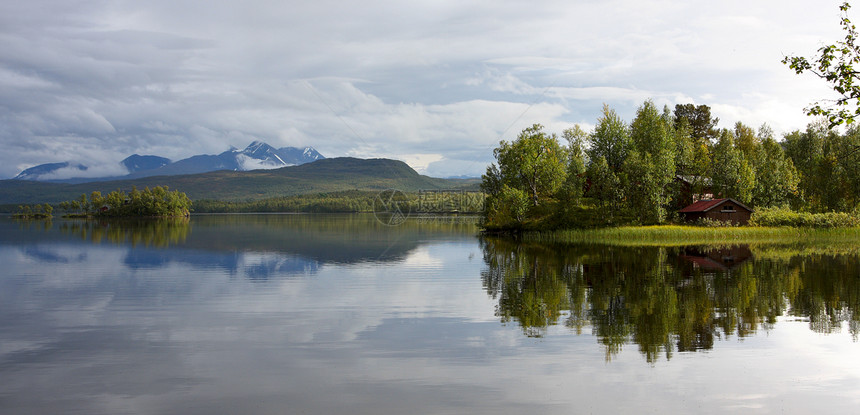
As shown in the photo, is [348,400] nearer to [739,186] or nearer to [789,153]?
[739,186]

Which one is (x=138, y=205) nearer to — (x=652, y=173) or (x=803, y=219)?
(x=652, y=173)

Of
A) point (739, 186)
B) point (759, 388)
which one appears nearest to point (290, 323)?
point (759, 388)

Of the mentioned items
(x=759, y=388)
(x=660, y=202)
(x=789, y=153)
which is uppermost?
(x=789, y=153)

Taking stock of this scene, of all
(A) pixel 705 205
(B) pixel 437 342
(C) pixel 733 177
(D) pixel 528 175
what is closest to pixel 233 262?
(B) pixel 437 342

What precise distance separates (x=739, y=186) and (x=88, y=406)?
7509 centimetres

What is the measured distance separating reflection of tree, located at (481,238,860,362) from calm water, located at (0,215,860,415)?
11 centimetres

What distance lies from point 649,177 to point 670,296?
A: 4642cm

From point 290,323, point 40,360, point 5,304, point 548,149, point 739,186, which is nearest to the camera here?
point 40,360

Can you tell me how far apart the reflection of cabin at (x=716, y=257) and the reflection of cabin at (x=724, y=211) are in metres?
20.7

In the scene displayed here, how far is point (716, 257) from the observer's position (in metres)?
38.3

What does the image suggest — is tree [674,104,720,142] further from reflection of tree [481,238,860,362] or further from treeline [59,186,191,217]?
treeline [59,186,191,217]

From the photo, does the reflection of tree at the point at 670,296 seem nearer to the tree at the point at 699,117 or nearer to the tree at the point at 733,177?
the tree at the point at 733,177

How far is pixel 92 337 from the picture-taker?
1598 centimetres

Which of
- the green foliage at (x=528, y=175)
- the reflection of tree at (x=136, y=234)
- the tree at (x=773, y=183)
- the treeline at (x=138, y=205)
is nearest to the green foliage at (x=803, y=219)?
the tree at (x=773, y=183)
